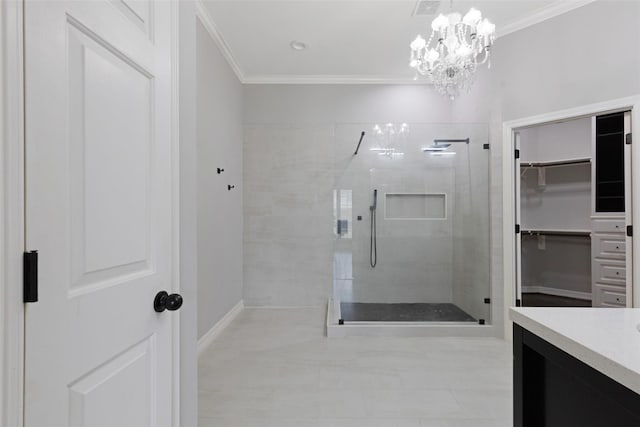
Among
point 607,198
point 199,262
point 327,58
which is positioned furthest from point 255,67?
point 607,198

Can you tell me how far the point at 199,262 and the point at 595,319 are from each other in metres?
2.60

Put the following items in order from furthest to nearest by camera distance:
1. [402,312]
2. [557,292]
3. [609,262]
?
[557,292]
[609,262]
[402,312]

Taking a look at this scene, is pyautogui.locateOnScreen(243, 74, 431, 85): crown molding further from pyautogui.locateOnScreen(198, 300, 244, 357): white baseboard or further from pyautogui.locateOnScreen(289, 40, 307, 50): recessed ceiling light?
pyautogui.locateOnScreen(198, 300, 244, 357): white baseboard

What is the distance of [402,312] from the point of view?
11.7ft

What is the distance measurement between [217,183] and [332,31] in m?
1.88

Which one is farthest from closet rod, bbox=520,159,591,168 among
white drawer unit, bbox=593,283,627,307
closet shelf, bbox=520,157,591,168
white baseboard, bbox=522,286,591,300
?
white baseboard, bbox=522,286,591,300

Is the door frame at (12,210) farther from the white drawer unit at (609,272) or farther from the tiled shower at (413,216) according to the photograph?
the white drawer unit at (609,272)

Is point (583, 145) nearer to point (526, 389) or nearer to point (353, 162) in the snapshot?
point (353, 162)

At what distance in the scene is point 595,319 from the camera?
0.96m

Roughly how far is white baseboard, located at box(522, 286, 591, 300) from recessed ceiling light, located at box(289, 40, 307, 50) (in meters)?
4.70

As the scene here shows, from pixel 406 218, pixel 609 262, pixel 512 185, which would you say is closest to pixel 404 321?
pixel 406 218

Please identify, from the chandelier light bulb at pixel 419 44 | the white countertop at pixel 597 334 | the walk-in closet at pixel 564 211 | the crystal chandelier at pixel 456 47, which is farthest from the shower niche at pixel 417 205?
the white countertop at pixel 597 334

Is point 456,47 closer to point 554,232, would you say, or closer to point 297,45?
point 297,45

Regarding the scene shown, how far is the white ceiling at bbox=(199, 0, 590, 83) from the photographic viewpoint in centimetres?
277
